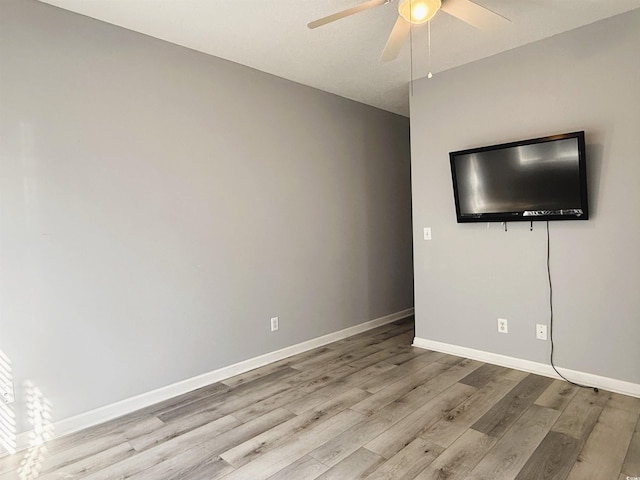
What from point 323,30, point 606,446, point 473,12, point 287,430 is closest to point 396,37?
point 473,12

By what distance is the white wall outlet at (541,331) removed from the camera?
9.86 ft

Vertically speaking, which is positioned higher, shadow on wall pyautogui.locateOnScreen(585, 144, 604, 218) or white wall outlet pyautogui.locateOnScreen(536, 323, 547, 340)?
shadow on wall pyautogui.locateOnScreen(585, 144, 604, 218)

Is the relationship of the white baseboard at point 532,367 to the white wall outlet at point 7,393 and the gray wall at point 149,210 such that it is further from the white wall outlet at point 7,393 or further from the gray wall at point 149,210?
the white wall outlet at point 7,393

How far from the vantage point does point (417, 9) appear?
6.49 ft

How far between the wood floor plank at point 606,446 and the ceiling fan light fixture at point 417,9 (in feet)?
7.70

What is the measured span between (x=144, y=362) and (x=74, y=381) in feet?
1.38

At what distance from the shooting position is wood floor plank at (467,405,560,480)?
185cm

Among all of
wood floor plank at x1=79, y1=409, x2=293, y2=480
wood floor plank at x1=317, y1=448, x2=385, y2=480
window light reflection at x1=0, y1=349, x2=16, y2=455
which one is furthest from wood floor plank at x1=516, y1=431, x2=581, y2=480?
window light reflection at x1=0, y1=349, x2=16, y2=455

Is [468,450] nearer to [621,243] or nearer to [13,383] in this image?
[621,243]

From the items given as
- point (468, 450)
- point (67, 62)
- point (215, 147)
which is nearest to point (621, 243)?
point (468, 450)

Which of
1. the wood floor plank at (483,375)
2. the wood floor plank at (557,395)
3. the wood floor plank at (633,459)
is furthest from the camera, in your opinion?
the wood floor plank at (483,375)

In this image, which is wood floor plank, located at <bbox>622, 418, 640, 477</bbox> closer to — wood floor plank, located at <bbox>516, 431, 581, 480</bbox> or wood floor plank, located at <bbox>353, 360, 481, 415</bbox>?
wood floor plank, located at <bbox>516, 431, 581, 480</bbox>

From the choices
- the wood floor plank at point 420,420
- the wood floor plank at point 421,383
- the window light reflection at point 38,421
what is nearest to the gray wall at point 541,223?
the wood floor plank at point 421,383

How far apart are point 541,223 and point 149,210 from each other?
2.88m
